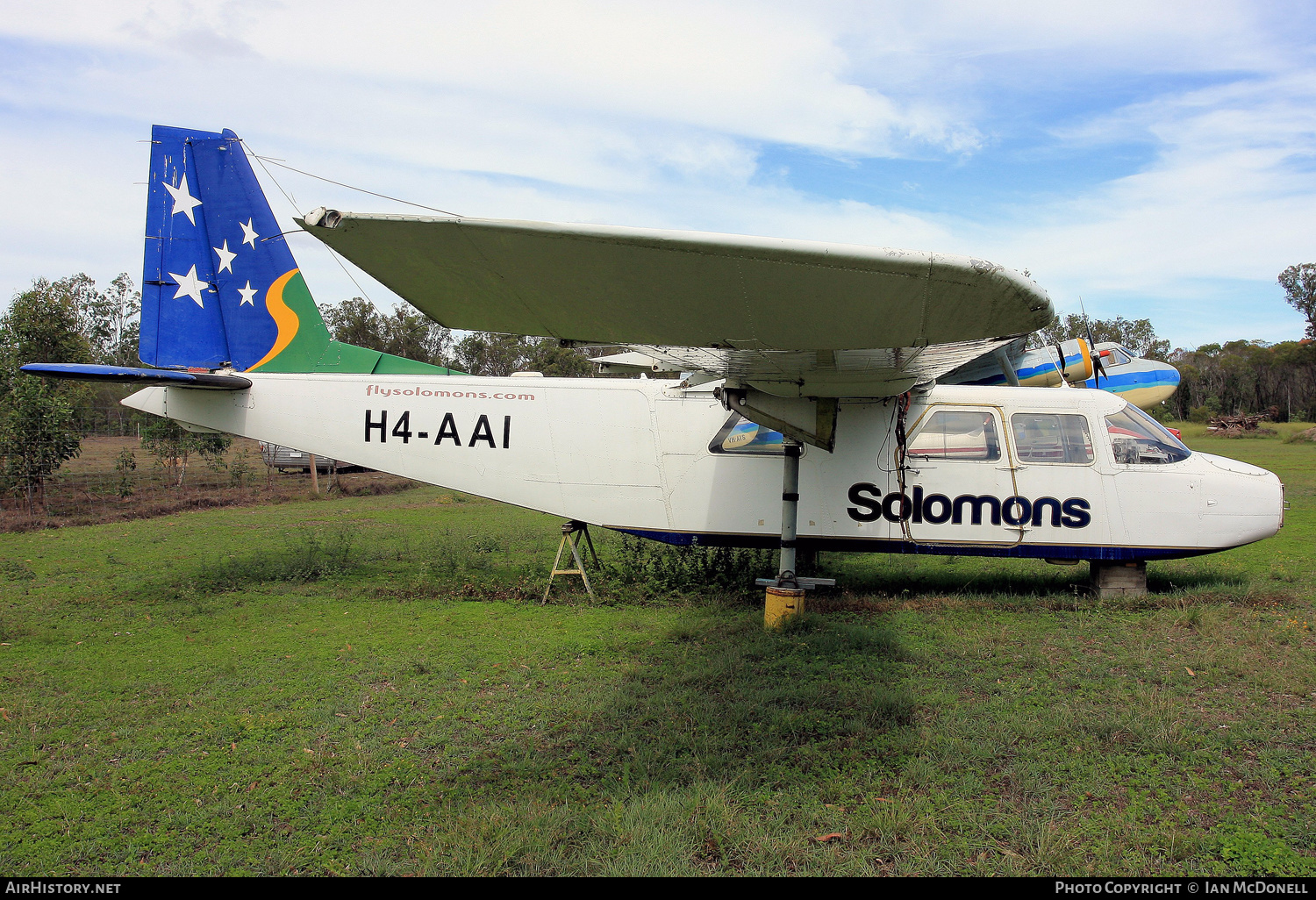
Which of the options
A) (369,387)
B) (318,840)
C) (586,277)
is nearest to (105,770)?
(318,840)

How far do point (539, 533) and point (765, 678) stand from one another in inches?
290

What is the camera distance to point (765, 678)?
5066 millimetres

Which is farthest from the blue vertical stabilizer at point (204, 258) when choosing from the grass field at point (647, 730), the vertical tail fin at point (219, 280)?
the grass field at point (647, 730)

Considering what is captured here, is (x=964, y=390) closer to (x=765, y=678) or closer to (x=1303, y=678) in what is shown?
(x=1303, y=678)

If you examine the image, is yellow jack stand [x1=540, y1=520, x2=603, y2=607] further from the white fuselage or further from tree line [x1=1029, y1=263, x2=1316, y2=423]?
tree line [x1=1029, y1=263, x2=1316, y2=423]

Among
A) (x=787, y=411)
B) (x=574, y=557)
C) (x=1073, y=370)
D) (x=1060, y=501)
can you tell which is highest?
(x=1073, y=370)

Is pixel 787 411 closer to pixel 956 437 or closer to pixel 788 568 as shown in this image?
pixel 788 568

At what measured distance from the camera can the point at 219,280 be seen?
7.91m

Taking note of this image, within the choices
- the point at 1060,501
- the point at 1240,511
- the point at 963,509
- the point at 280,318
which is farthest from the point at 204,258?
the point at 1240,511

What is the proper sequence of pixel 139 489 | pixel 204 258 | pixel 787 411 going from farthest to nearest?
pixel 139 489 → pixel 204 258 → pixel 787 411

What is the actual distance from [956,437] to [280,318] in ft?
25.0

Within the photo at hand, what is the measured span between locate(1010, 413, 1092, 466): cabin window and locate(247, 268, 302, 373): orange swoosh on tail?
803 cm

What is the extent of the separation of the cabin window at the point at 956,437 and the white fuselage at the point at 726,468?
68 mm

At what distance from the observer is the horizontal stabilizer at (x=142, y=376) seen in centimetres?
671
